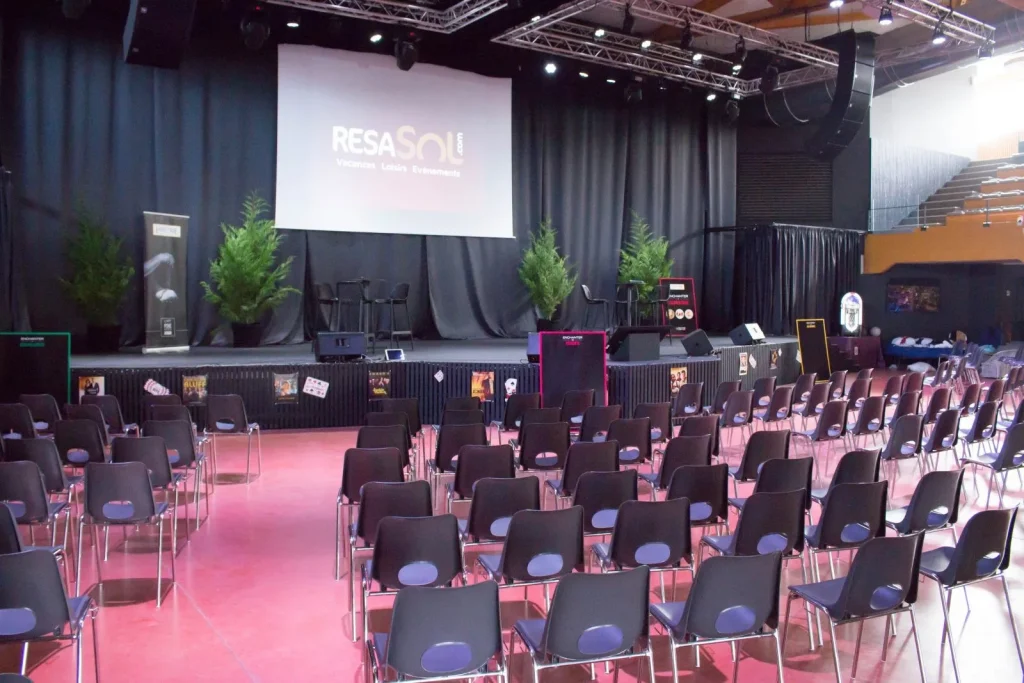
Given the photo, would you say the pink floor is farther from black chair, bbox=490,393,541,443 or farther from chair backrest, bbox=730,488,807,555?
black chair, bbox=490,393,541,443

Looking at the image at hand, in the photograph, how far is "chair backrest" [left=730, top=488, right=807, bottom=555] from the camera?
12.7ft

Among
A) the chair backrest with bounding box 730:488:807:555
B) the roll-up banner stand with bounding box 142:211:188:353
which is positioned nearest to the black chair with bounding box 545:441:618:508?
the chair backrest with bounding box 730:488:807:555

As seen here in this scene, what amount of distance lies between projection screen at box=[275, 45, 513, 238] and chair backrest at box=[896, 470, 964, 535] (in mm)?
9144

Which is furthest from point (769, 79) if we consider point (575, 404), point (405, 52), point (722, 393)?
point (575, 404)

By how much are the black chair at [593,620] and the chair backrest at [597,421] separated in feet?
11.6

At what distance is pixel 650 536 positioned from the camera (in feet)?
12.5

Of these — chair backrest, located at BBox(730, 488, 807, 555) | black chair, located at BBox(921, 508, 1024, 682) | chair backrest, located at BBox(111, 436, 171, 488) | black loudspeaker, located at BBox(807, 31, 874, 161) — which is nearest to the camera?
black chair, located at BBox(921, 508, 1024, 682)

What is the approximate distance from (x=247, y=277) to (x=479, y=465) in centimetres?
682

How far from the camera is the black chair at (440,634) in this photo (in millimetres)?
2738

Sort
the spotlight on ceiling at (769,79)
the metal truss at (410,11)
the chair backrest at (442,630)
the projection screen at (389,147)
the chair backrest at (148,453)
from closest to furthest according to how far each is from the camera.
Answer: the chair backrest at (442,630) → the chair backrest at (148,453) → the metal truss at (410,11) → the projection screen at (389,147) → the spotlight on ceiling at (769,79)

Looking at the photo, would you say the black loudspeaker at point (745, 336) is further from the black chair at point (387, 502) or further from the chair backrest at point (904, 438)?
the black chair at point (387, 502)

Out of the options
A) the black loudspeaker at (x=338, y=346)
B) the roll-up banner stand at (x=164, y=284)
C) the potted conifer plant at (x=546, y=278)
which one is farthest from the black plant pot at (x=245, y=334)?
the potted conifer plant at (x=546, y=278)

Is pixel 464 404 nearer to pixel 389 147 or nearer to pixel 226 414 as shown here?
pixel 226 414

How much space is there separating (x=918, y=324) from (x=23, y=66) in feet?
51.2
